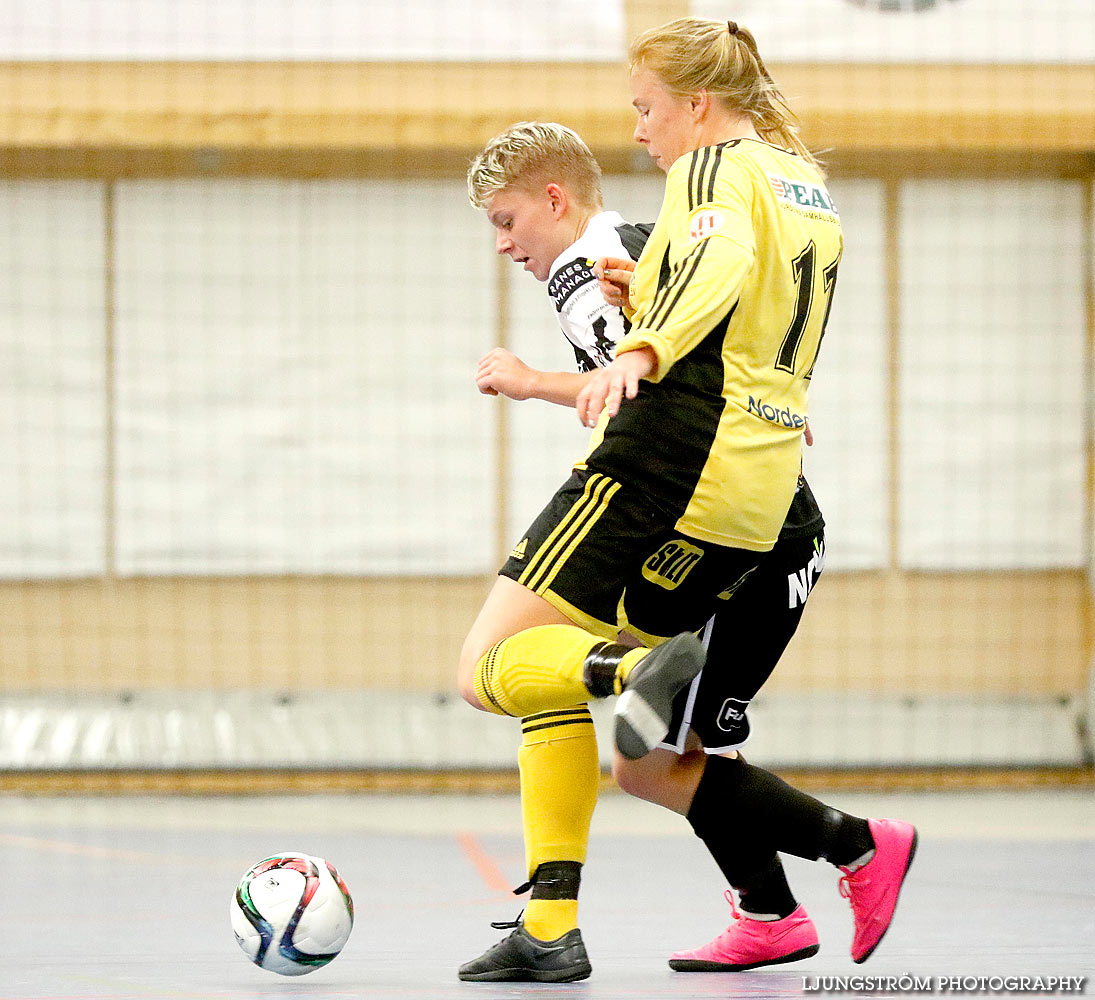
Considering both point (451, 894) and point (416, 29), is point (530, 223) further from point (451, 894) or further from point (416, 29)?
point (416, 29)

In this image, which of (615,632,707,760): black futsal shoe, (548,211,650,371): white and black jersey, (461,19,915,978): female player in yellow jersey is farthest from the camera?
(548,211,650,371): white and black jersey

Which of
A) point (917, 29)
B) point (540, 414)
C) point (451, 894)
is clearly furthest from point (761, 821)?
point (917, 29)

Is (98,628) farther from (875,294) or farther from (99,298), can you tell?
(875,294)

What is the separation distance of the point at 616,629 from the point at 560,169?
3.15 ft

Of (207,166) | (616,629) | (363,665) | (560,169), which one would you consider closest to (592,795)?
(616,629)

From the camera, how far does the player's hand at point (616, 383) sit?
2.63 m

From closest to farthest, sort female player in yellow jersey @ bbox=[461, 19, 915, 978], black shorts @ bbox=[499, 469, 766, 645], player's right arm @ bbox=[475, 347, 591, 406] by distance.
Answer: female player in yellow jersey @ bbox=[461, 19, 915, 978]
black shorts @ bbox=[499, 469, 766, 645]
player's right arm @ bbox=[475, 347, 591, 406]

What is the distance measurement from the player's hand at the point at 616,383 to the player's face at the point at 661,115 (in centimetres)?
53

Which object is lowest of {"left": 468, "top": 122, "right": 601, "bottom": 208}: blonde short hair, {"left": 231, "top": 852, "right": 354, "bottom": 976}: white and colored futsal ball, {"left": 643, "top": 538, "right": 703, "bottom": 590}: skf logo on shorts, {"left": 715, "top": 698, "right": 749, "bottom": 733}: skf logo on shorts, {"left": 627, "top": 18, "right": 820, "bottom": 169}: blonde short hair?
{"left": 231, "top": 852, "right": 354, "bottom": 976}: white and colored futsal ball

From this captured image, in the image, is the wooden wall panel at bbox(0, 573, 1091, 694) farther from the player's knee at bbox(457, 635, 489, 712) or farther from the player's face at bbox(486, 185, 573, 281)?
the player's knee at bbox(457, 635, 489, 712)

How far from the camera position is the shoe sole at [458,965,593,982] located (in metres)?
2.92

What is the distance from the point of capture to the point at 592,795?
3.02 meters

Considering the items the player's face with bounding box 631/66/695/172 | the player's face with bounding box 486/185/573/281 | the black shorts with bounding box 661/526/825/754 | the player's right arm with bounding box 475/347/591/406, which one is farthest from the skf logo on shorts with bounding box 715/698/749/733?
the player's face with bounding box 631/66/695/172

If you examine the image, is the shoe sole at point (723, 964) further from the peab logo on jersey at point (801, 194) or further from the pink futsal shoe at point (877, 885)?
the peab logo on jersey at point (801, 194)
